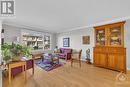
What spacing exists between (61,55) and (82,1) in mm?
4952

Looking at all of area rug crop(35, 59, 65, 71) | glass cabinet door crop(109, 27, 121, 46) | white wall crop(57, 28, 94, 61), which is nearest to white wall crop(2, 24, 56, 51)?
area rug crop(35, 59, 65, 71)

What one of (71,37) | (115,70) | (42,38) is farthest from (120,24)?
(42,38)

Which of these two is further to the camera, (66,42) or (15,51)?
(66,42)

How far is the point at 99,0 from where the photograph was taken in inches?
97.9

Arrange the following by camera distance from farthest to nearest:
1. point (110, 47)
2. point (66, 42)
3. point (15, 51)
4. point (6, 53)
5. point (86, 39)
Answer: point (66, 42) < point (86, 39) < point (110, 47) < point (15, 51) < point (6, 53)

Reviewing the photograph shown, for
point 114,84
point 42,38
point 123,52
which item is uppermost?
point 42,38

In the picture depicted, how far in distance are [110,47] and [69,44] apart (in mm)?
3633

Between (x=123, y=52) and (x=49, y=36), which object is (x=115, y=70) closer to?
(x=123, y=52)

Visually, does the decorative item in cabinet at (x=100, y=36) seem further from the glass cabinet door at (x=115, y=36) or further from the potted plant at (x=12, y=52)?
the potted plant at (x=12, y=52)

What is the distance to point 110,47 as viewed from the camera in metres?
4.39

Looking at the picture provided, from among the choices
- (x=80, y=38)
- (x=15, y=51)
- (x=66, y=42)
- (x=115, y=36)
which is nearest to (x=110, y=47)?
(x=115, y=36)

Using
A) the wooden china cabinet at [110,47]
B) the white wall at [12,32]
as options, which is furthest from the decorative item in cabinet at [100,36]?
the white wall at [12,32]

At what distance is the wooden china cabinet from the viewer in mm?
4043

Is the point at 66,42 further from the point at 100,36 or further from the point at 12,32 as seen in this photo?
the point at 12,32
